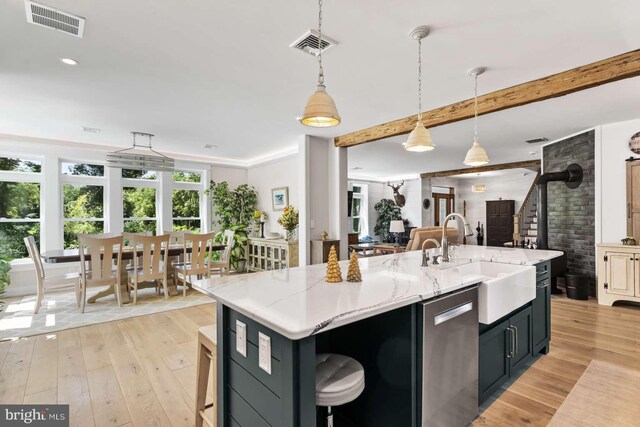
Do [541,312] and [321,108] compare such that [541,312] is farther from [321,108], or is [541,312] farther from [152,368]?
[152,368]

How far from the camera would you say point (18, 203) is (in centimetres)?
520

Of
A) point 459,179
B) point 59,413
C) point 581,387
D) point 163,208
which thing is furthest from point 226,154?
point 459,179

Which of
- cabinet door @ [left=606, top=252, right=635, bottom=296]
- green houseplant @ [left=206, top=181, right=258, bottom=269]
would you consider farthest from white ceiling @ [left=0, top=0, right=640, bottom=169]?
green houseplant @ [left=206, top=181, right=258, bottom=269]

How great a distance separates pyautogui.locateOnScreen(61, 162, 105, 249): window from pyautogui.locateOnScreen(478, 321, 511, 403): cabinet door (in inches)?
258

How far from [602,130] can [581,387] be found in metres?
4.14

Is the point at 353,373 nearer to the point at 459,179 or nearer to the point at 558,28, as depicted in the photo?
the point at 558,28

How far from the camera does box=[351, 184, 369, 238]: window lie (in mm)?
10219

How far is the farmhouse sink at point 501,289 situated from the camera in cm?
188

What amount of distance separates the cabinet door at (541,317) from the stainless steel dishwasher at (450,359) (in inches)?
45.5

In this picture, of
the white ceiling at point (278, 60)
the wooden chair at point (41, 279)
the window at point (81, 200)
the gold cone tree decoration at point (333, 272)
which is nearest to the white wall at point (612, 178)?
the white ceiling at point (278, 60)

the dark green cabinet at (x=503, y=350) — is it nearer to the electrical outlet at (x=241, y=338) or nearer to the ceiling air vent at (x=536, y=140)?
the electrical outlet at (x=241, y=338)

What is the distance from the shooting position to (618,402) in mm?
2184

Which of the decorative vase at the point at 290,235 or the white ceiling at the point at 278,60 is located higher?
the white ceiling at the point at 278,60

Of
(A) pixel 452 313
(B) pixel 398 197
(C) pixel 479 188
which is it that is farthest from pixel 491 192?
(A) pixel 452 313
